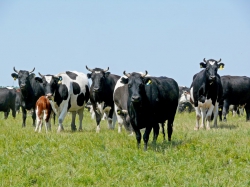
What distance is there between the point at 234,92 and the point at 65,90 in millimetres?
9212

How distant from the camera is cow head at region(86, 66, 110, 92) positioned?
1759 cm

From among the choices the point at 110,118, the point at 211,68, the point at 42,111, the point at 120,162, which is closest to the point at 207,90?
the point at 211,68

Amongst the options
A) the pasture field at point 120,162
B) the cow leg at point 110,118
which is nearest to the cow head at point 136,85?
the pasture field at point 120,162

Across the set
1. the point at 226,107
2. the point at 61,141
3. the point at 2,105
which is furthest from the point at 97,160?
the point at 2,105

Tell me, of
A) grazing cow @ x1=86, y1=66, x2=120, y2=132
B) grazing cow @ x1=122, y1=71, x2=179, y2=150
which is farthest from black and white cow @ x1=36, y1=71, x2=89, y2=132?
grazing cow @ x1=122, y1=71, x2=179, y2=150

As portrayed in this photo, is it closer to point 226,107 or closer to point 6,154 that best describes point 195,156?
point 6,154

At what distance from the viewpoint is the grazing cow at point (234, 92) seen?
22.9 meters

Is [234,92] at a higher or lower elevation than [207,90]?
lower

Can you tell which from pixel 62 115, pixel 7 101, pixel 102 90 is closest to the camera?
pixel 62 115

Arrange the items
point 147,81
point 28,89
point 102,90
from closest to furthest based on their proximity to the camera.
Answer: point 147,81 → point 102,90 → point 28,89

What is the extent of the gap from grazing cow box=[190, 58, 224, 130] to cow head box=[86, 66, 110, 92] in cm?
330

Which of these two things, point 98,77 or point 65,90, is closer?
point 65,90

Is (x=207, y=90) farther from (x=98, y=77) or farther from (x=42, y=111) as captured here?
(x=42, y=111)

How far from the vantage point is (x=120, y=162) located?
1002 cm
